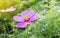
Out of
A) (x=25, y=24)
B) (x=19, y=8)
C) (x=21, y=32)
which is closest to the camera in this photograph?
(x=25, y=24)

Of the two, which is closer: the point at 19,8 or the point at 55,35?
the point at 55,35

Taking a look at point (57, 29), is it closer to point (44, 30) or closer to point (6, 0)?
point (44, 30)

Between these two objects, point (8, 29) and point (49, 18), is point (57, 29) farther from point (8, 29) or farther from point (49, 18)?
point (8, 29)

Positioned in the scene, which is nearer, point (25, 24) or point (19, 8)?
point (25, 24)

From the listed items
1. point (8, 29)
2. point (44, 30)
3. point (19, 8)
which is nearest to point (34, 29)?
point (44, 30)

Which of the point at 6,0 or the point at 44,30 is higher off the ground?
the point at 6,0

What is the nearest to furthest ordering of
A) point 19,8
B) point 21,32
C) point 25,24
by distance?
1. point 25,24
2. point 21,32
3. point 19,8

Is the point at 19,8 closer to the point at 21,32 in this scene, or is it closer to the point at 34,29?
the point at 21,32

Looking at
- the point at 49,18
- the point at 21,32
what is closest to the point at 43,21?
the point at 49,18
